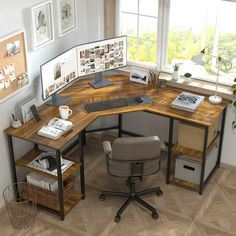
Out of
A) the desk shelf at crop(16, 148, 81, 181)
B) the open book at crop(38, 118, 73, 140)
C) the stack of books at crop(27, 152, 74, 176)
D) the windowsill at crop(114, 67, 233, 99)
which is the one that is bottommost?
the desk shelf at crop(16, 148, 81, 181)

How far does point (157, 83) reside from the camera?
535cm

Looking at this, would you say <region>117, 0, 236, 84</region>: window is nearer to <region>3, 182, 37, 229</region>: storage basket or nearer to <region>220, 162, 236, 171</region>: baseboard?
<region>220, 162, 236, 171</region>: baseboard

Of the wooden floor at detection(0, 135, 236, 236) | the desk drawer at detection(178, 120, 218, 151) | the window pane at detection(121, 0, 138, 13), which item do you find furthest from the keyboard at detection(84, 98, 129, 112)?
the window pane at detection(121, 0, 138, 13)

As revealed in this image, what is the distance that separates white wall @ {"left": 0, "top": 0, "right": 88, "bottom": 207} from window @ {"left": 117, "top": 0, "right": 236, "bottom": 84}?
64 centimetres

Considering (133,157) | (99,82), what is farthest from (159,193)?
(99,82)

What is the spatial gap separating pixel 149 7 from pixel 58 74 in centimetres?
127

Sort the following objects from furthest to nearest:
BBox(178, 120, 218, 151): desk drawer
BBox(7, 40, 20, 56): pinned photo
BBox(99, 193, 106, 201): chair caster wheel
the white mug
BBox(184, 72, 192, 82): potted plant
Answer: BBox(184, 72, 192, 82): potted plant → BBox(99, 193, 106, 201): chair caster wheel → BBox(178, 120, 218, 151): desk drawer → the white mug → BBox(7, 40, 20, 56): pinned photo

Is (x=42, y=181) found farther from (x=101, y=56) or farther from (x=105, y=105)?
(x=101, y=56)

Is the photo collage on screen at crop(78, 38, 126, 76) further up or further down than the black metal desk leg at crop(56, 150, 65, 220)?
further up

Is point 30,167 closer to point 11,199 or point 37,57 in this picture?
point 11,199

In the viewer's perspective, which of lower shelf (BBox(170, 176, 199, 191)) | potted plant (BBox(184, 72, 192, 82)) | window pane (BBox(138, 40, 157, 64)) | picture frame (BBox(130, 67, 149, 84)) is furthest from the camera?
window pane (BBox(138, 40, 157, 64))

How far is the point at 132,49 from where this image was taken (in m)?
5.64

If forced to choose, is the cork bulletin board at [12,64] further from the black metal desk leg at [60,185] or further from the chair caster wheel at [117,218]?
the chair caster wheel at [117,218]

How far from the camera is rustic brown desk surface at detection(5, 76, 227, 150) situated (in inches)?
179
